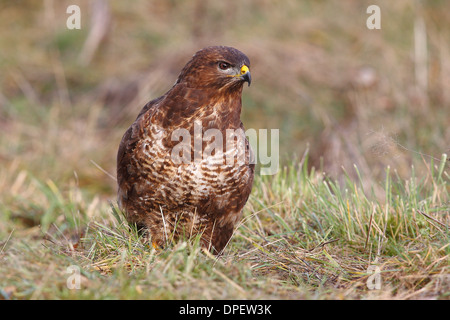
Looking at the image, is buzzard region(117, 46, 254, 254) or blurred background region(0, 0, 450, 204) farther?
blurred background region(0, 0, 450, 204)

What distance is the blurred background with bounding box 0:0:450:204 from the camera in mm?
6574

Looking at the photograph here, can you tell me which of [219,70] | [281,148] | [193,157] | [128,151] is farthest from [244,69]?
[281,148]

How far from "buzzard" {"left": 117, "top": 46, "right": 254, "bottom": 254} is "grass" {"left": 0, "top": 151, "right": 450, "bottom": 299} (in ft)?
0.56

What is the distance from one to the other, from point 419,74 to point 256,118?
203 centimetres

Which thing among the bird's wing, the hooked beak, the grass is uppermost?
the hooked beak

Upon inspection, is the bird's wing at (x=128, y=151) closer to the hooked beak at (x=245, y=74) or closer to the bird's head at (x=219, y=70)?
the bird's head at (x=219, y=70)

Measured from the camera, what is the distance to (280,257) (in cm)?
354

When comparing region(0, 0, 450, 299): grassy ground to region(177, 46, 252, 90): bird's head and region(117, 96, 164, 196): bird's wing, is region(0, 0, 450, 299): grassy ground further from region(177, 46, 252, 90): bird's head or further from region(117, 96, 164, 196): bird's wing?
region(177, 46, 252, 90): bird's head

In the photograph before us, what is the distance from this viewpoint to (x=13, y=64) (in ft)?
29.3

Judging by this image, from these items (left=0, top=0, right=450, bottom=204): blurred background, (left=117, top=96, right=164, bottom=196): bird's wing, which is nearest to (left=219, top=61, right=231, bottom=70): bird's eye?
(left=117, top=96, right=164, bottom=196): bird's wing

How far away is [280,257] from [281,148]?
385cm

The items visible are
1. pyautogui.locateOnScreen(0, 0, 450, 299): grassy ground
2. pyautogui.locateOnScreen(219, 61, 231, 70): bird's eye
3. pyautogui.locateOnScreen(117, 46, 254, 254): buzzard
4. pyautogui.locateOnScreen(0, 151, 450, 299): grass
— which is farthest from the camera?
pyautogui.locateOnScreen(219, 61, 231, 70): bird's eye

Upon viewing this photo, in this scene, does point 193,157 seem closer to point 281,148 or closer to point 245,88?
point 281,148
